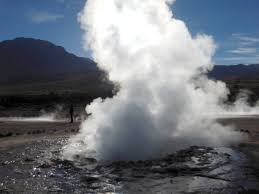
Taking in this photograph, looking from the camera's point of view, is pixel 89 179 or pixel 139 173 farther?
pixel 139 173

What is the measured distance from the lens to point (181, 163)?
45.6 feet

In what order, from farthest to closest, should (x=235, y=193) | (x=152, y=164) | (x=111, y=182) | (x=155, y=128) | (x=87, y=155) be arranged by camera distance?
(x=155, y=128), (x=87, y=155), (x=152, y=164), (x=111, y=182), (x=235, y=193)

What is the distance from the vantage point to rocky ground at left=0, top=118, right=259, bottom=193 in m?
11.1

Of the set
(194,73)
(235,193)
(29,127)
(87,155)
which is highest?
(194,73)

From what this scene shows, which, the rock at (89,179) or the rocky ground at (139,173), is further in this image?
the rock at (89,179)

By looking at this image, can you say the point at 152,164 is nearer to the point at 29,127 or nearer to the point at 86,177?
the point at 86,177

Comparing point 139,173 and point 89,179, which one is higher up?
point 139,173

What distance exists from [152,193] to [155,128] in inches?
270

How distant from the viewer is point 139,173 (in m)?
12.6

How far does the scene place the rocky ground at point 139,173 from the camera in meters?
11.1

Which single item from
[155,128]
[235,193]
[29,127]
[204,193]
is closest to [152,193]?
[204,193]

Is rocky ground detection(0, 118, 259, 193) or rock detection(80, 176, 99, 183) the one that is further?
rock detection(80, 176, 99, 183)

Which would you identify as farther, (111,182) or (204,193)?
(111,182)

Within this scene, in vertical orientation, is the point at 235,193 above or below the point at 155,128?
below
